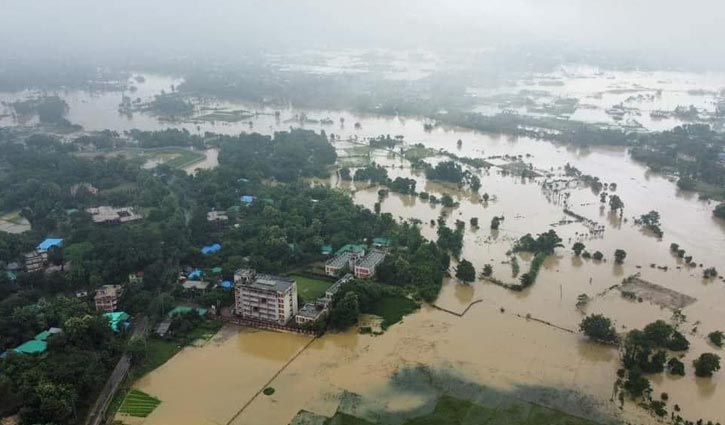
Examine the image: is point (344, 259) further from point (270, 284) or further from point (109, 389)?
point (109, 389)

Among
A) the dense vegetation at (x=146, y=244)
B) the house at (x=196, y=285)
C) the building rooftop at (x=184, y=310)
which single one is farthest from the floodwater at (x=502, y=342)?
the house at (x=196, y=285)

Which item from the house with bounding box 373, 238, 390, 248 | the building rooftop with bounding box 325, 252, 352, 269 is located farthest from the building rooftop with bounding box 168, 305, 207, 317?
the house with bounding box 373, 238, 390, 248

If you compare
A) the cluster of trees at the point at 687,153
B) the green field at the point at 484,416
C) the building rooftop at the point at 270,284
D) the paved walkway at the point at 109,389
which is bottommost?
the paved walkway at the point at 109,389

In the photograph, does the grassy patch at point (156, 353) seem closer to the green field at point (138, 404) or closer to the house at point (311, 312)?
the green field at point (138, 404)

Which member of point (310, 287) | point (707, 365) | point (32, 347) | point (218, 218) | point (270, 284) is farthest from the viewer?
point (218, 218)

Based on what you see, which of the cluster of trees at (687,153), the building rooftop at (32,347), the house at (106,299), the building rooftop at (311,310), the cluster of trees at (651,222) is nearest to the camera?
the building rooftop at (32,347)

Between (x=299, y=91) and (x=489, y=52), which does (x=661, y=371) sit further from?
(x=489, y=52)

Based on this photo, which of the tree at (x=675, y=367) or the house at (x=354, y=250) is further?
the house at (x=354, y=250)

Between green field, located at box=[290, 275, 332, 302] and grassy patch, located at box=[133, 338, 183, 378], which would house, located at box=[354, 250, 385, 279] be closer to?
green field, located at box=[290, 275, 332, 302]

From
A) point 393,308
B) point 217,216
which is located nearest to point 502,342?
point 393,308
